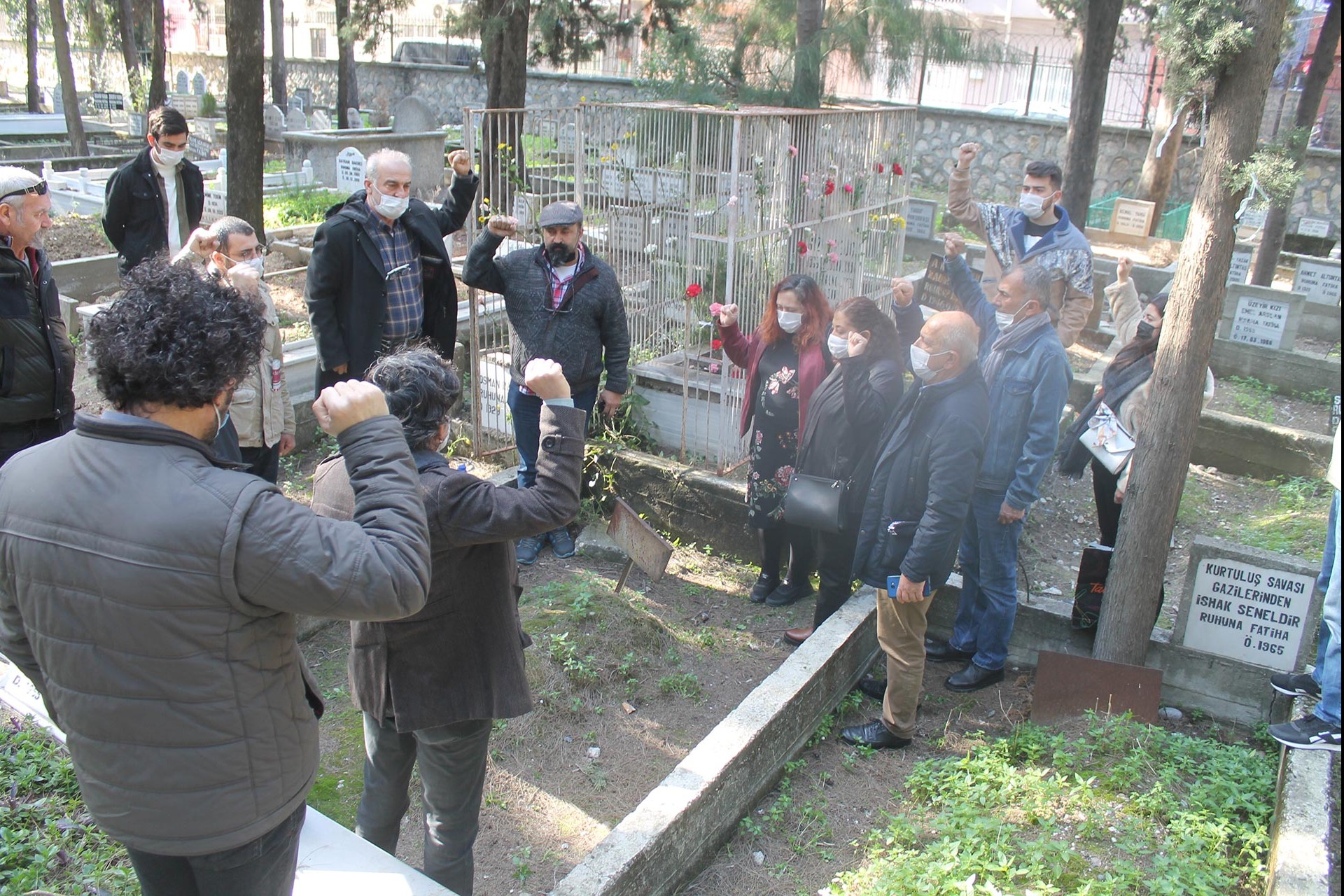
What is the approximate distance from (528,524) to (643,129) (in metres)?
4.09

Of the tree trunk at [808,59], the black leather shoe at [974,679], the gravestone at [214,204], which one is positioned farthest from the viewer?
the gravestone at [214,204]

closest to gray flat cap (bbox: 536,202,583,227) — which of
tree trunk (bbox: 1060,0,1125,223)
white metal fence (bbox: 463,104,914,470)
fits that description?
white metal fence (bbox: 463,104,914,470)

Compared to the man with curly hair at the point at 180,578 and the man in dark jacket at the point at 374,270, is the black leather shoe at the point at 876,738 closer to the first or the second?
the man with curly hair at the point at 180,578

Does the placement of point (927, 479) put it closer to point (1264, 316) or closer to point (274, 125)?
point (1264, 316)

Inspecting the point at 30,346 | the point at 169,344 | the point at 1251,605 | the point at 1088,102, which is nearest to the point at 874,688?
the point at 1251,605

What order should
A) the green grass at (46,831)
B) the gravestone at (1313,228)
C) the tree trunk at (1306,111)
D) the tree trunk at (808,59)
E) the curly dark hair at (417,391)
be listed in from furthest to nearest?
the gravestone at (1313,228)
the tree trunk at (1306,111)
the tree trunk at (808,59)
the green grass at (46,831)
the curly dark hair at (417,391)

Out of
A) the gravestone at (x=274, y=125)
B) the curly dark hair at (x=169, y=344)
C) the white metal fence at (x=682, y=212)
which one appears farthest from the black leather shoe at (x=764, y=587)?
the gravestone at (x=274, y=125)

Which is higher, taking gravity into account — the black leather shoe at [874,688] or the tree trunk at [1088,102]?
the tree trunk at [1088,102]

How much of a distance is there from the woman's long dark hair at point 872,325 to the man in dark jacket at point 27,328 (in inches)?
128

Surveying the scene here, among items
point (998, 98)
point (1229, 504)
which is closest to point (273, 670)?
point (1229, 504)

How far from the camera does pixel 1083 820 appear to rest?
10.6ft

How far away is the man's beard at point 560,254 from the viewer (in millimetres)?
4949

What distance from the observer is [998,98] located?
20.9 metres

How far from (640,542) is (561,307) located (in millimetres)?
1290
